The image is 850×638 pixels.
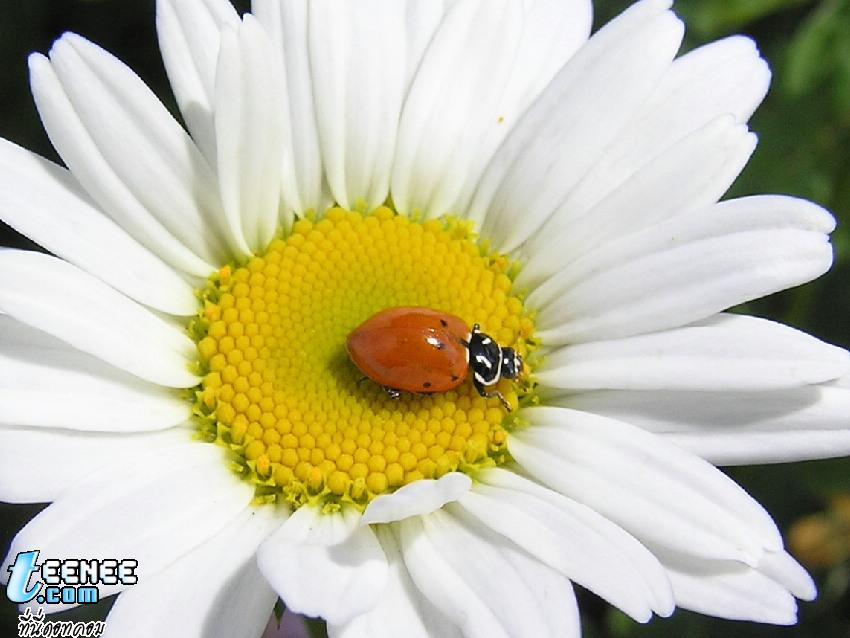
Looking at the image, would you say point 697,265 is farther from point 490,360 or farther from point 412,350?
point 412,350

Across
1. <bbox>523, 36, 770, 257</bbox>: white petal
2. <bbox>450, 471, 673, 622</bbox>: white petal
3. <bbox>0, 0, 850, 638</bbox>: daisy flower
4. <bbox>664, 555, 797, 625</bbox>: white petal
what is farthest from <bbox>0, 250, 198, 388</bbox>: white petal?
<bbox>664, 555, 797, 625</bbox>: white petal

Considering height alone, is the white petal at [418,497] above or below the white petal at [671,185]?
below

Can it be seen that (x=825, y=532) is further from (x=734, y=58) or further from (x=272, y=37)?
(x=272, y=37)

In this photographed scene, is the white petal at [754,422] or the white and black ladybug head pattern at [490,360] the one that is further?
the white and black ladybug head pattern at [490,360]


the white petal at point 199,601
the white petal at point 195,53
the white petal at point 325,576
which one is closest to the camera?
the white petal at point 325,576

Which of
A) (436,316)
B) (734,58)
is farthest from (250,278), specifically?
(734,58)

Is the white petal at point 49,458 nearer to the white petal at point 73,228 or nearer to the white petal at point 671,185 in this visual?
the white petal at point 73,228

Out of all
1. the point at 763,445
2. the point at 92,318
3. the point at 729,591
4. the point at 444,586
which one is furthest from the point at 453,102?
the point at 729,591

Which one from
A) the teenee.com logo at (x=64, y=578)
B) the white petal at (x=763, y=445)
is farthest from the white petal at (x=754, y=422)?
the teenee.com logo at (x=64, y=578)
